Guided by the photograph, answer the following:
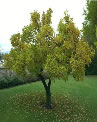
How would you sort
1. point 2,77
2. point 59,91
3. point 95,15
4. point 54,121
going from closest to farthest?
point 54,121 → point 59,91 → point 2,77 → point 95,15

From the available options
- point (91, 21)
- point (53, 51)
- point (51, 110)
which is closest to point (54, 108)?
point (51, 110)

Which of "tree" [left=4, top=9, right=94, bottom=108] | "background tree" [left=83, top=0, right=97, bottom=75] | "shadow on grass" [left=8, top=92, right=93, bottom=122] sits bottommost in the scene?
"shadow on grass" [left=8, top=92, right=93, bottom=122]

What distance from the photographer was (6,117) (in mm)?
13586

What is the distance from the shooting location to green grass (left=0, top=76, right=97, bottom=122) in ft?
45.3

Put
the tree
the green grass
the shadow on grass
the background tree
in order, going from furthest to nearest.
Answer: the background tree, the shadow on grass, the green grass, the tree

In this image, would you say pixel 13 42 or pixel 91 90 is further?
pixel 91 90

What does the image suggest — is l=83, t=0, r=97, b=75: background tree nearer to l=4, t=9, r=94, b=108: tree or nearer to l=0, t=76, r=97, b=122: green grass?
l=0, t=76, r=97, b=122: green grass

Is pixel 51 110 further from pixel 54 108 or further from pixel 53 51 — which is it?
pixel 53 51

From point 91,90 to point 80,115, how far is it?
26.2ft

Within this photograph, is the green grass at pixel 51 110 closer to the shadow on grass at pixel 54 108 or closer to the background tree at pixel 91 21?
the shadow on grass at pixel 54 108

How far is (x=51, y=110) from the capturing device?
→ 15.0 m

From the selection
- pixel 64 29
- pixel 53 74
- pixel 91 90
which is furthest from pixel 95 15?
pixel 53 74

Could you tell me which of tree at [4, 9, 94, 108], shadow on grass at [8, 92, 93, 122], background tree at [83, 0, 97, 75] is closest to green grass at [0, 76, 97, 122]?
shadow on grass at [8, 92, 93, 122]

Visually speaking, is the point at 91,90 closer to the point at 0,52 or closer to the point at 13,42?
the point at 13,42
